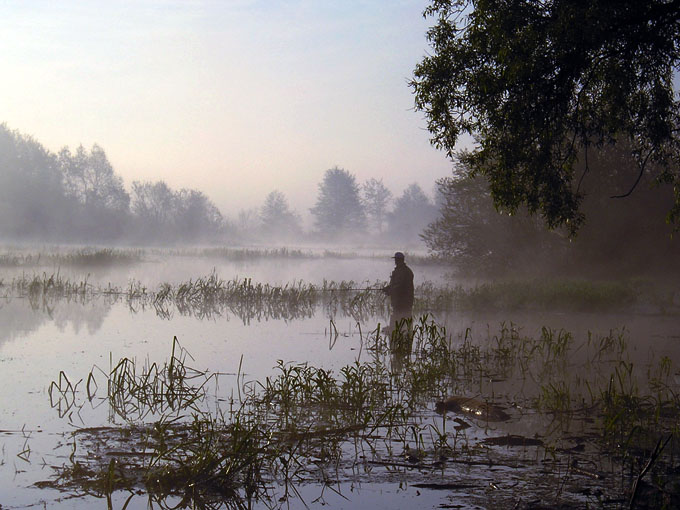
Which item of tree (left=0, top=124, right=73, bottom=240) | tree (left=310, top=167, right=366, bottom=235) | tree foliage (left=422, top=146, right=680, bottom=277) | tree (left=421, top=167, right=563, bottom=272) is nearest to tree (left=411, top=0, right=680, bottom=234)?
tree foliage (left=422, top=146, right=680, bottom=277)

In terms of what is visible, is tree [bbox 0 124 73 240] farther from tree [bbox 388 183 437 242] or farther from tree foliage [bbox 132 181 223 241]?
tree [bbox 388 183 437 242]

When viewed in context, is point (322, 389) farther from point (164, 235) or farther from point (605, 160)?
point (164, 235)

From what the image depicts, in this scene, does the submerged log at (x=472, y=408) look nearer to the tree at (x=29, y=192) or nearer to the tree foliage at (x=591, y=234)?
the tree foliage at (x=591, y=234)

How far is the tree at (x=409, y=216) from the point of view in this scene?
108938 mm

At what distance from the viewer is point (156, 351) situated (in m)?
13.3

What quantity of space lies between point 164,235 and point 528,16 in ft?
229

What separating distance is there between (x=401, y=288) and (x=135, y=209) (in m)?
79.9

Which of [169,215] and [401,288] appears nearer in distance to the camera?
[401,288]

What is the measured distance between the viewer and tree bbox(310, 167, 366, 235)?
96188 millimetres

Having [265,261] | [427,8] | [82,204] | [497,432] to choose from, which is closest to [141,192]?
[82,204]

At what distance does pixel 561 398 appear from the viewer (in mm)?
8156

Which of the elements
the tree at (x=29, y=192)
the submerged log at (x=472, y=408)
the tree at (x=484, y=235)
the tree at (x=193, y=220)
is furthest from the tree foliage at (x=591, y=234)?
the tree at (x=193, y=220)

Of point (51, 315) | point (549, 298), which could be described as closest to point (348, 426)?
point (51, 315)

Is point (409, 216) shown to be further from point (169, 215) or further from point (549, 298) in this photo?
point (549, 298)
